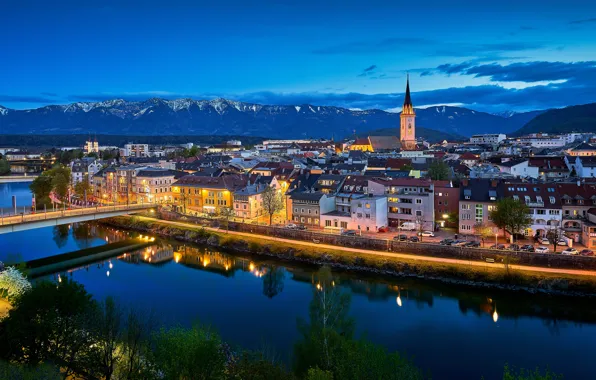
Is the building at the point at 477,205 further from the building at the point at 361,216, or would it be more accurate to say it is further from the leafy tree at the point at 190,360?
the leafy tree at the point at 190,360

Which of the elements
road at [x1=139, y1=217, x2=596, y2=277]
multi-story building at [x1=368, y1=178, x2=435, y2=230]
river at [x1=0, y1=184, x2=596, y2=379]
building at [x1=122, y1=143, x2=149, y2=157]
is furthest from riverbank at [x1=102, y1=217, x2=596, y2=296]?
building at [x1=122, y1=143, x2=149, y2=157]

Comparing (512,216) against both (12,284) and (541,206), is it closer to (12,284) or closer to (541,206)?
(541,206)

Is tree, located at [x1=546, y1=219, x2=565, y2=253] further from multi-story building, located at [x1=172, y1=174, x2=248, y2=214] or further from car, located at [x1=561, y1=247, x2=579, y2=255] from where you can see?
multi-story building, located at [x1=172, y1=174, x2=248, y2=214]

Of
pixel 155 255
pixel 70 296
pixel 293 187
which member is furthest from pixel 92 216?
pixel 70 296

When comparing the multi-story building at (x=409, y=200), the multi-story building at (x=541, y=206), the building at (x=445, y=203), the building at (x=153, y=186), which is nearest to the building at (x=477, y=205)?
the building at (x=445, y=203)

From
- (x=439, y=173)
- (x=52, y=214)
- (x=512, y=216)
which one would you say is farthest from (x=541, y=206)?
(x=52, y=214)
